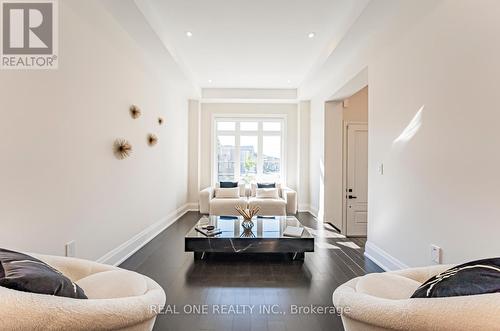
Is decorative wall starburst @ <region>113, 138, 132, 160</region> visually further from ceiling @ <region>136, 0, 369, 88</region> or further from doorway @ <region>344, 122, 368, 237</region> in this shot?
doorway @ <region>344, 122, 368, 237</region>

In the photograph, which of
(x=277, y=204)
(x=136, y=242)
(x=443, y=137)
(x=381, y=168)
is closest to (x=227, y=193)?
(x=277, y=204)

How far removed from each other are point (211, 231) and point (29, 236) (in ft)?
6.03

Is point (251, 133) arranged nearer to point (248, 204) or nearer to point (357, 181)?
point (248, 204)

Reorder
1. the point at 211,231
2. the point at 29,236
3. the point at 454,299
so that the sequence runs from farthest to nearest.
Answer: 1. the point at 211,231
2. the point at 29,236
3. the point at 454,299

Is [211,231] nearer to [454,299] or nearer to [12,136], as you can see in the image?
[12,136]

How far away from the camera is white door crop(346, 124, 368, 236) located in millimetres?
5141

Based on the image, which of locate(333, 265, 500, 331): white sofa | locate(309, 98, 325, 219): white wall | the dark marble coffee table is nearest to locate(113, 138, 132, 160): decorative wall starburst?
the dark marble coffee table

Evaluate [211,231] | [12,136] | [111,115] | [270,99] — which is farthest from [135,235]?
[270,99]

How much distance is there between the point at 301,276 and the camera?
2900mm

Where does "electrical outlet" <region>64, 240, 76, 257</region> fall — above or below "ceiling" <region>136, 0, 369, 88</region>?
below

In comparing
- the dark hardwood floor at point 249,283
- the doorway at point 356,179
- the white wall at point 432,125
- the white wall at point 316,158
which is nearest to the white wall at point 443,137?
the white wall at point 432,125

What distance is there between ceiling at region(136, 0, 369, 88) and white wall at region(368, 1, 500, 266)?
879 millimetres

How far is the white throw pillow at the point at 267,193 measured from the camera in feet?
20.1

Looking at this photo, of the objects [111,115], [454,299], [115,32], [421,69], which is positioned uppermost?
[115,32]
